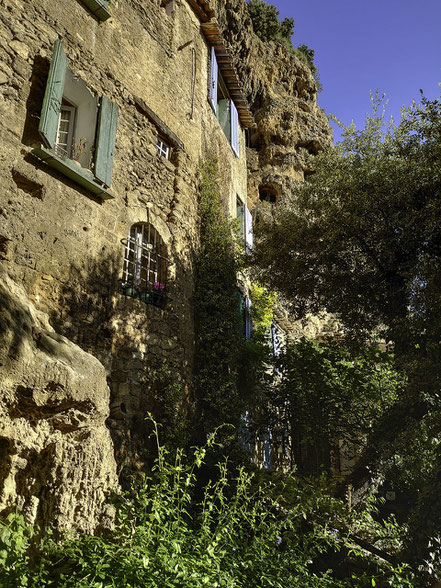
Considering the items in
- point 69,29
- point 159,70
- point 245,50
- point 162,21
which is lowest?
point 69,29

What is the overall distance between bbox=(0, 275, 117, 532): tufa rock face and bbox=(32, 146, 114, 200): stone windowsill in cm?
249

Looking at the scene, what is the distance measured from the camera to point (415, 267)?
7184 mm

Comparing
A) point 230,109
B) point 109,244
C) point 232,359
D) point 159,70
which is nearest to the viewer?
point 109,244

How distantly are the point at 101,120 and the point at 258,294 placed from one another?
21.0ft

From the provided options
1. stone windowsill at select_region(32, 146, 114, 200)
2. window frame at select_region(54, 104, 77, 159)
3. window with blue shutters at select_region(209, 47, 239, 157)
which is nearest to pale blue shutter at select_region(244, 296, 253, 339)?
window with blue shutters at select_region(209, 47, 239, 157)

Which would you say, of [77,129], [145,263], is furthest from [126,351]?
[77,129]

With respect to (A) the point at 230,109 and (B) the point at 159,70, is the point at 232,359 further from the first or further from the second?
(A) the point at 230,109

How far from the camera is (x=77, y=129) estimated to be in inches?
258

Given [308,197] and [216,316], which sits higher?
[308,197]

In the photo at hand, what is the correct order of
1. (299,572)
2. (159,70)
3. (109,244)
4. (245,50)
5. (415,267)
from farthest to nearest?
(245,50) → (159,70) → (415,267) → (109,244) → (299,572)

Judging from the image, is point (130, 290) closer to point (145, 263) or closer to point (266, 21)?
point (145, 263)

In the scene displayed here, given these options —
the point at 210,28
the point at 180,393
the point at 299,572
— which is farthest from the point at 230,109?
the point at 299,572

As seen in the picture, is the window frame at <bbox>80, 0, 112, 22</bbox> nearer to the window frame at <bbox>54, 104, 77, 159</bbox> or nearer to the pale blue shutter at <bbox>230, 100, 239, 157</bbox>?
the window frame at <bbox>54, 104, 77, 159</bbox>

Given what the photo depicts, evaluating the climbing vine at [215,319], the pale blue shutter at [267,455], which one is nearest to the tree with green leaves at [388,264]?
the climbing vine at [215,319]
